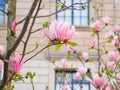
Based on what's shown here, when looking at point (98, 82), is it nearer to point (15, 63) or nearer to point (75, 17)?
point (15, 63)

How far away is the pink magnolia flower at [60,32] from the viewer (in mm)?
2752

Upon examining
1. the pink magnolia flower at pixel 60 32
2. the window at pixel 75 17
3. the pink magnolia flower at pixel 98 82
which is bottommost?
the pink magnolia flower at pixel 98 82

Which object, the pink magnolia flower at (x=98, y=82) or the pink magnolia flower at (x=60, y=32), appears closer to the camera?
the pink magnolia flower at (x=60, y=32)

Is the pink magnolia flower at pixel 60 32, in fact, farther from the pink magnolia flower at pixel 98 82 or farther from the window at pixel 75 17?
the window at pixel 75 17

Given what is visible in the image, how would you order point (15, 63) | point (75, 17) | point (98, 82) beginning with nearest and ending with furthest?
1. point (15, 63)
2. point (98, 82)
3. point (75, 17)

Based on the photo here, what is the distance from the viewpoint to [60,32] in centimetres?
278

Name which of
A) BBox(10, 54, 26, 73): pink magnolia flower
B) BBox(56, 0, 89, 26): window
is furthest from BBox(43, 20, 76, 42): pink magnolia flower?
BBox(56, 0, 89, 26): window

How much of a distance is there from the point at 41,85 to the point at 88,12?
3.68 m

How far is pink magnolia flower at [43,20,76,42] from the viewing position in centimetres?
275


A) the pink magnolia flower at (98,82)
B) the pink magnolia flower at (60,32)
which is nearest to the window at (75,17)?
the pink magnolia flower at (98,82)

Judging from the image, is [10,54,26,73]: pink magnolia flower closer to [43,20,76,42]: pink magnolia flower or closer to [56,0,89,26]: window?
[43,20,76,42]: pink magnolia flower

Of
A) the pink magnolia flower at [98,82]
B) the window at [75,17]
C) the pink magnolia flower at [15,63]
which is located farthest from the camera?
the window at [75,17]

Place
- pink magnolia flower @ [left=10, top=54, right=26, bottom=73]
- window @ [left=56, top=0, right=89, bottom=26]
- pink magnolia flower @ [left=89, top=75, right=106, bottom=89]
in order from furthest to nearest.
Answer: window @ [left=56, top=0, right=89, bottom=26], pink magnolia flower @ [left=89, top=75, right=106, bottom=89], pink magnolia flower @ [left=10, top=54, right=26, bottom=73]

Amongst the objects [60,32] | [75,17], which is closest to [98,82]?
[60,32]
